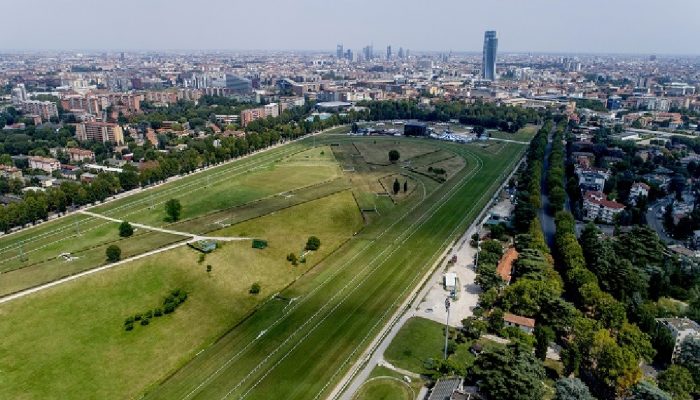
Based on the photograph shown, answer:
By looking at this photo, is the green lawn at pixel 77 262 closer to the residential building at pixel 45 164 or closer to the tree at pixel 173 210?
the tree at pixel 173 210

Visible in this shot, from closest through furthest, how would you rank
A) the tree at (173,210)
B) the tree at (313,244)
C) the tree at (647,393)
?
the tree at (647,393), the tree at (313,244), the tree at (173,210)

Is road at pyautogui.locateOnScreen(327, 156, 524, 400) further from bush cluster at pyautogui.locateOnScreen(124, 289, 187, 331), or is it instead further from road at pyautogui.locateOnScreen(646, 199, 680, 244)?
road at pyautogui.locateOnScreen(646, 199, 680, 244)

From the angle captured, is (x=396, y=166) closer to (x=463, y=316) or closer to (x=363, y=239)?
(x=363, y=239)

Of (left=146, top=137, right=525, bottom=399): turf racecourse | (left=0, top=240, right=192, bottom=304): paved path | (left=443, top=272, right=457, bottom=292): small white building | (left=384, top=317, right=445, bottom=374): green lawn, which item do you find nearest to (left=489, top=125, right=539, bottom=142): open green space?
(left=146, top=137, right=525, bottom=399): turf racecourse

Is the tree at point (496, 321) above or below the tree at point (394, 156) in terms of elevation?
below

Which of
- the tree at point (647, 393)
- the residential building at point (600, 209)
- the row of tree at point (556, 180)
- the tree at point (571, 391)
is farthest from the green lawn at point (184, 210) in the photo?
the tree at point (647, 393)

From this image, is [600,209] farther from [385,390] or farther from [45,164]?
[45,164]
